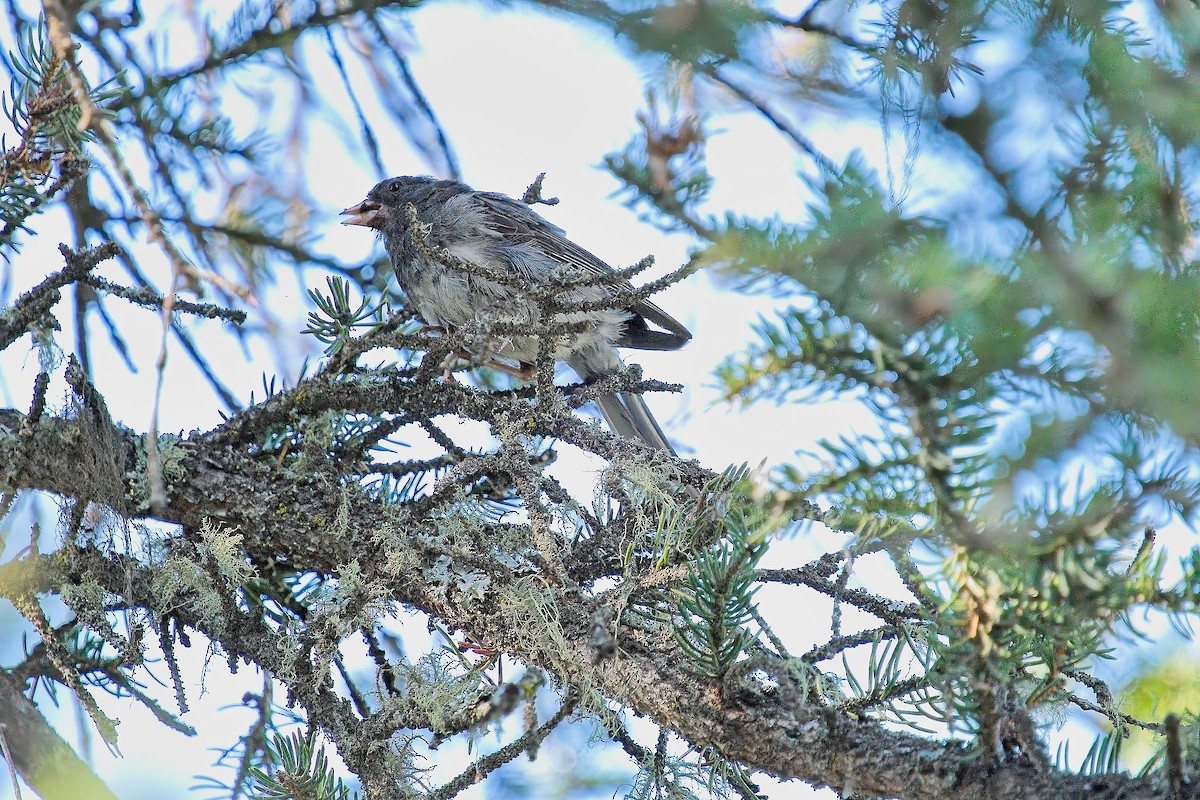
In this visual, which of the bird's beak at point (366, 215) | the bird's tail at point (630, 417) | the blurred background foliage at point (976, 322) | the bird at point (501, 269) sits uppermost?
the bird's beak at point (366, 215)

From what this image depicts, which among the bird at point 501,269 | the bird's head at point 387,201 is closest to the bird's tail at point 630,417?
the bird at point 501,269

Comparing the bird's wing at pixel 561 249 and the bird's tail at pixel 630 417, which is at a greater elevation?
the bird's wing at pixel 561 249

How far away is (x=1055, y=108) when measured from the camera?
1.24 m

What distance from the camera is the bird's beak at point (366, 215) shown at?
4.77 m

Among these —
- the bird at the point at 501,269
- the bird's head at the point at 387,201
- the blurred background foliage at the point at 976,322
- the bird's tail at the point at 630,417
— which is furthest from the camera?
the bird's head at the point at 387,201

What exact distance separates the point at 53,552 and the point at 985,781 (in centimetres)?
205

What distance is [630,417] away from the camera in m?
4.14

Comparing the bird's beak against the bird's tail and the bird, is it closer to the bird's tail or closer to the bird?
the bird

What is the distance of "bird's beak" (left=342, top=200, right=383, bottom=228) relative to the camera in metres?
4.77

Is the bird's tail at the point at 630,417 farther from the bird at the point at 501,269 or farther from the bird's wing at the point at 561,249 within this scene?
the bird's wing at the point at 561,249

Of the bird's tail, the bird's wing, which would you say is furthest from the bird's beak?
the bird's tail

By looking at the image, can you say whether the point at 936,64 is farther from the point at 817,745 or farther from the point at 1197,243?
the point at 817,745

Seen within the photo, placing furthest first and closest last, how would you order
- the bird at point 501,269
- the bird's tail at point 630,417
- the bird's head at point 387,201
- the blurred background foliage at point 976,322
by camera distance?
the bird's head at point 387,201, the bird's tail at point 630,417, the bird at point 501,269, the blurred background foliage at point 976,322

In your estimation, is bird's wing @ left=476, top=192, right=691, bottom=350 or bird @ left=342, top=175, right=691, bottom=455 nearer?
bird @ left=342, top=175, right=691, bottom=455
